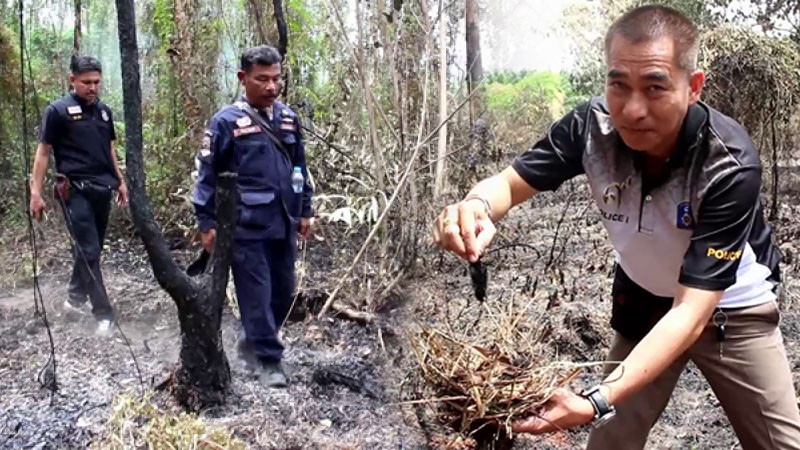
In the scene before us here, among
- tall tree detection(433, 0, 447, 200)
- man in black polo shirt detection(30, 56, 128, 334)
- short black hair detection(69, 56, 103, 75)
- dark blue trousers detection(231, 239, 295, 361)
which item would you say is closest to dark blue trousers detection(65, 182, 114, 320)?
man in black polo shirt detection(30, 56, 128, 334)

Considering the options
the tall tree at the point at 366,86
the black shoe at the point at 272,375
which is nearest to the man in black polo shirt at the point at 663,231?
the black shoe at the point at 272,375

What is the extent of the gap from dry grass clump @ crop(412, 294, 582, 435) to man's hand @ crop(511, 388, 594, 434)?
0.07ft

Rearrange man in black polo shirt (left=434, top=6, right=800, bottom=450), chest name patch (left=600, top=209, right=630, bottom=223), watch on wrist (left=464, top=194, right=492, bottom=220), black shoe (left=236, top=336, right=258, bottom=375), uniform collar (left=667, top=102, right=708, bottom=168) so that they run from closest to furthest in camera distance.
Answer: man in black polo shirt (left=434, top=6, right=800, bottom=450), uniform collar (left=667, top=102, right=708, bottom=168), watch on wrist (left=464, top=194, right=492, bottom=220), chest name patch (left=600, top=209, right=630, bottom=223), black shoe (left=236, top=336, right=258, bottom=375)

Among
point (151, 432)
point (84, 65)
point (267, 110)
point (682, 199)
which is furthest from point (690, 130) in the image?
point (84, 65)

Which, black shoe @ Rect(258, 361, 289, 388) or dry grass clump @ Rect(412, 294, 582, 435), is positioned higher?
dry grass clump @ Rect(412, 294, 582, 435)

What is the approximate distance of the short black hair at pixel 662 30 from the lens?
2.07 m

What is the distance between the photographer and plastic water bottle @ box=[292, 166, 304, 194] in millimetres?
4664

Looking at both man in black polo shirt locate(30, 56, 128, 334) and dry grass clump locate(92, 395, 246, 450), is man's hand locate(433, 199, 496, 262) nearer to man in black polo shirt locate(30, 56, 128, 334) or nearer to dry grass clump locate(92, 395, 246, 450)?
dry grass clump locate(92, 395, 246, 450)

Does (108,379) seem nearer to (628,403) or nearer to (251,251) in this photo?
(251,251)

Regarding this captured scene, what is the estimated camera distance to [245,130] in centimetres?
441

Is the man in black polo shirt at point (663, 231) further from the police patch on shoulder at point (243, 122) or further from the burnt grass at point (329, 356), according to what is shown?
the police patch on shoulder at point (243, 122)

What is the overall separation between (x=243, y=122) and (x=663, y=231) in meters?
2.69

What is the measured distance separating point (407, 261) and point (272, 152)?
1.55 m

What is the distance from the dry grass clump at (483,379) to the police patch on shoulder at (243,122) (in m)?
2.56
